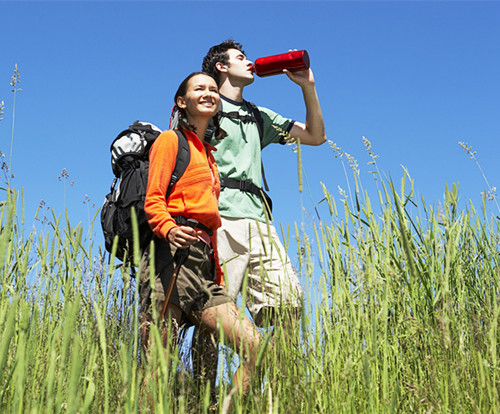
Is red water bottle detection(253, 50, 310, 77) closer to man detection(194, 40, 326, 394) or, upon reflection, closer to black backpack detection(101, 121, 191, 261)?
man detection(194, 40, 326, 394)

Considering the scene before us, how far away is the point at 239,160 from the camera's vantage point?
3363 millimetres

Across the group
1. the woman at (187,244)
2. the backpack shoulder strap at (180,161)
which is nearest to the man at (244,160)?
the woman at (187,244)

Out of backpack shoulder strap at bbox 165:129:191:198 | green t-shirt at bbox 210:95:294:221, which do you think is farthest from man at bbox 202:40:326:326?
backpack shoulder strap at bbox 165:129:191:198

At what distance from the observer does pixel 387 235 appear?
2.40 meters

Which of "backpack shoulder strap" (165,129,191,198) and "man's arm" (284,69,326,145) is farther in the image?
"man's arm" (284,69,326,145)

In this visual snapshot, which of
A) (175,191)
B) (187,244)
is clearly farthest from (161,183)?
(187,244)

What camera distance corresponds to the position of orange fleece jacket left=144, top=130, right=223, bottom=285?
7.73 feet

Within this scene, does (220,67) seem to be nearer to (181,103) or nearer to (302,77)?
(302,77)

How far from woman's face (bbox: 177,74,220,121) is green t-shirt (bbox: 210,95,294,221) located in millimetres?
531

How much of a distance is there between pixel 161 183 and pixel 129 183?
0.34 meters

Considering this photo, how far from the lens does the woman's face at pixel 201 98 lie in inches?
107

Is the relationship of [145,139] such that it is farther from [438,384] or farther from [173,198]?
[438,384]

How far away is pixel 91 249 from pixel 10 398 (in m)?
1.38

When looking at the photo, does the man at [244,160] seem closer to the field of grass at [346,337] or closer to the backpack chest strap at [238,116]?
the backpack chest strap at [238,116]
